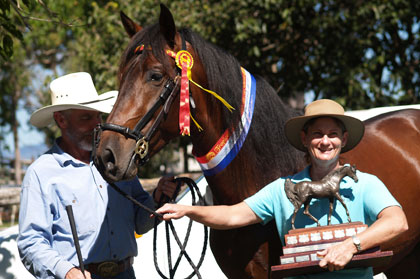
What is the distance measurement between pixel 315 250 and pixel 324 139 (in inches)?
18.3

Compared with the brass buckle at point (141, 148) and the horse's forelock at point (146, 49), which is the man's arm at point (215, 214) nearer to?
the brass buckle at point (141, 148)

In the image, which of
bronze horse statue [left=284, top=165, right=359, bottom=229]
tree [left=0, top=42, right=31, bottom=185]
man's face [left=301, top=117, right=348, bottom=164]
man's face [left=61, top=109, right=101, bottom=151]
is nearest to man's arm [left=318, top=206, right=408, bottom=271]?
bronze horse statue [left=284, top=165, right=359, bottom=229]

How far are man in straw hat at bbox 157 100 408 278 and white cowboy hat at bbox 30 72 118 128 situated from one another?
0.87 m

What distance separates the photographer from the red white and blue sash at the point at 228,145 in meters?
2.69

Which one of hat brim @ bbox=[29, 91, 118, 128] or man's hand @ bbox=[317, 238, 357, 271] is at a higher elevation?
hat brim @ bbox=[29, 91, 118, 128]

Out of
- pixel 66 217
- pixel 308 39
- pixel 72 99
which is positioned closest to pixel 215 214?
pixel 66 217

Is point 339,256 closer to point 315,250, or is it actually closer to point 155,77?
point 315,250

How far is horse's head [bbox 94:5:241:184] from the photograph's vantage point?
236cm

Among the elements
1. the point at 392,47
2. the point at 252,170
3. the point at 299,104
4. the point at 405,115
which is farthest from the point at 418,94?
the point at 252,170

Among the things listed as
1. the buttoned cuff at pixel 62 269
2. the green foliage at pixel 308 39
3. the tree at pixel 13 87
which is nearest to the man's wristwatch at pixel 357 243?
the buttoned cuff at pixel 62 269

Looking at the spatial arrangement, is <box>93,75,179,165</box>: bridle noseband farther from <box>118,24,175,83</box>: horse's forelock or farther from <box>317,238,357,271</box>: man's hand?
<box>317,238,357,271</box>: man's hand

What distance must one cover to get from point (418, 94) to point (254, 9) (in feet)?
8.80

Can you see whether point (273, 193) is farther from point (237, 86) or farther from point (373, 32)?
point (373, 32)

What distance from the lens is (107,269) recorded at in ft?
8.89
